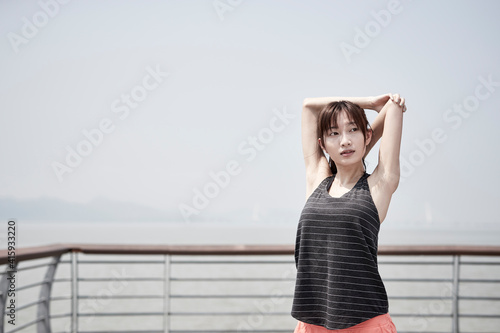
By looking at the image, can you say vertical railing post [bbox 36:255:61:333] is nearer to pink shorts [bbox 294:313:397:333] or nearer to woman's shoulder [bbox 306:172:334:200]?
woman's shoulder [bbox 306:172:334:200]

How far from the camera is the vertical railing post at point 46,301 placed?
96.1 inches

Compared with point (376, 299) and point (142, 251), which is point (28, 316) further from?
point (376, 299)

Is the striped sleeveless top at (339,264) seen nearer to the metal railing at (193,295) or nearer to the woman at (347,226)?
the woman at (347,226)

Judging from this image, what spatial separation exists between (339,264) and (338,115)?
1.40 ft

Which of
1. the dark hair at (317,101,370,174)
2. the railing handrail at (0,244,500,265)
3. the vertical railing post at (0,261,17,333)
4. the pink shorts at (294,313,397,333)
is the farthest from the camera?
the railing handrail at (0,244,500,265)

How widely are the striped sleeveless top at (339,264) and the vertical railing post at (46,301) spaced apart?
178 centimetres

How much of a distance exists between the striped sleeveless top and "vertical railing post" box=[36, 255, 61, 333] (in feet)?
A: 5.83

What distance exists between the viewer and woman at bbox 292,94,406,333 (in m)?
1.17

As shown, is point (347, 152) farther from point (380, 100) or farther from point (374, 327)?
point (374, 327)

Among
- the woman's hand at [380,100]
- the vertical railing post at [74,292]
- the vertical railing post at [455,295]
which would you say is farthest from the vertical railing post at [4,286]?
the vertical railing post at [455,295]

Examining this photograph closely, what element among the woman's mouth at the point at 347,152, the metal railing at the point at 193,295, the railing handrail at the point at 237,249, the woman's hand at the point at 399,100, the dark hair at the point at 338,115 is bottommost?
the metal railing at the point at 193,295

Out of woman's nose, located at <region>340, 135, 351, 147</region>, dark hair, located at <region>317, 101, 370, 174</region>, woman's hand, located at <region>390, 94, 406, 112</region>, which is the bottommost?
woman's nose, located at <region>340, 135, 351, 147</region>

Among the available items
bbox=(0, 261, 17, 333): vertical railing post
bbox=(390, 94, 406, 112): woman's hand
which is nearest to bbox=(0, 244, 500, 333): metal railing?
bbox=(0, 261, 17, 333): vertical railing post

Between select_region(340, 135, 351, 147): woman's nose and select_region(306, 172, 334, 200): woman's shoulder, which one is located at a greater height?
select_region(340, 135, 351, 147): woman's nose
